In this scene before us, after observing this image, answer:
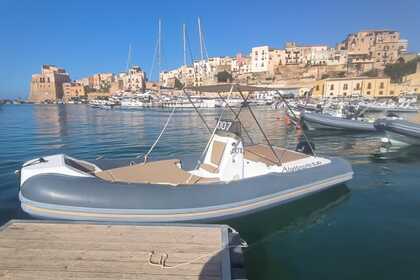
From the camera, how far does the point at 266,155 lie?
733 centimetres

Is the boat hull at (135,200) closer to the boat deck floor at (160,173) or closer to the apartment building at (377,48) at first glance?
the boat deck floor at (160,173)

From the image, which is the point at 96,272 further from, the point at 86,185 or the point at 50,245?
the point at 86,185

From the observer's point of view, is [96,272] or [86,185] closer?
[96,272]

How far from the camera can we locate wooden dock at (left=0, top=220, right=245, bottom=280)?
305 cm

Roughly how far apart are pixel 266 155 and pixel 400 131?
1083cm

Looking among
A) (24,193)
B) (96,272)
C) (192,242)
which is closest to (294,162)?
(192,242)

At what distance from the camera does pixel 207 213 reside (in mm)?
5176

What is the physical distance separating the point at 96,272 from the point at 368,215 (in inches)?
242

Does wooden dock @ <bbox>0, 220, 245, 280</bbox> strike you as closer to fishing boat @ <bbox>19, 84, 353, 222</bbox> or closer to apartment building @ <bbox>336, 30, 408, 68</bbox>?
fishing boat @ <bbox>19, 84, 353, 222</bbox>

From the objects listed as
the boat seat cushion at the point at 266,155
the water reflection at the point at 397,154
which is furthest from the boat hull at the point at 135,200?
the water reflection at the point at 397,154

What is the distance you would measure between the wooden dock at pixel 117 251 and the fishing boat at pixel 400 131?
45.8 ft

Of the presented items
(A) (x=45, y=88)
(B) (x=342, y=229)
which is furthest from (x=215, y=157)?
(A) (x=45, y=88)

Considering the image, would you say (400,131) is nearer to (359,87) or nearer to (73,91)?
(359,87)

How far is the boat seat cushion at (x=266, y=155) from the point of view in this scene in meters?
6.85
